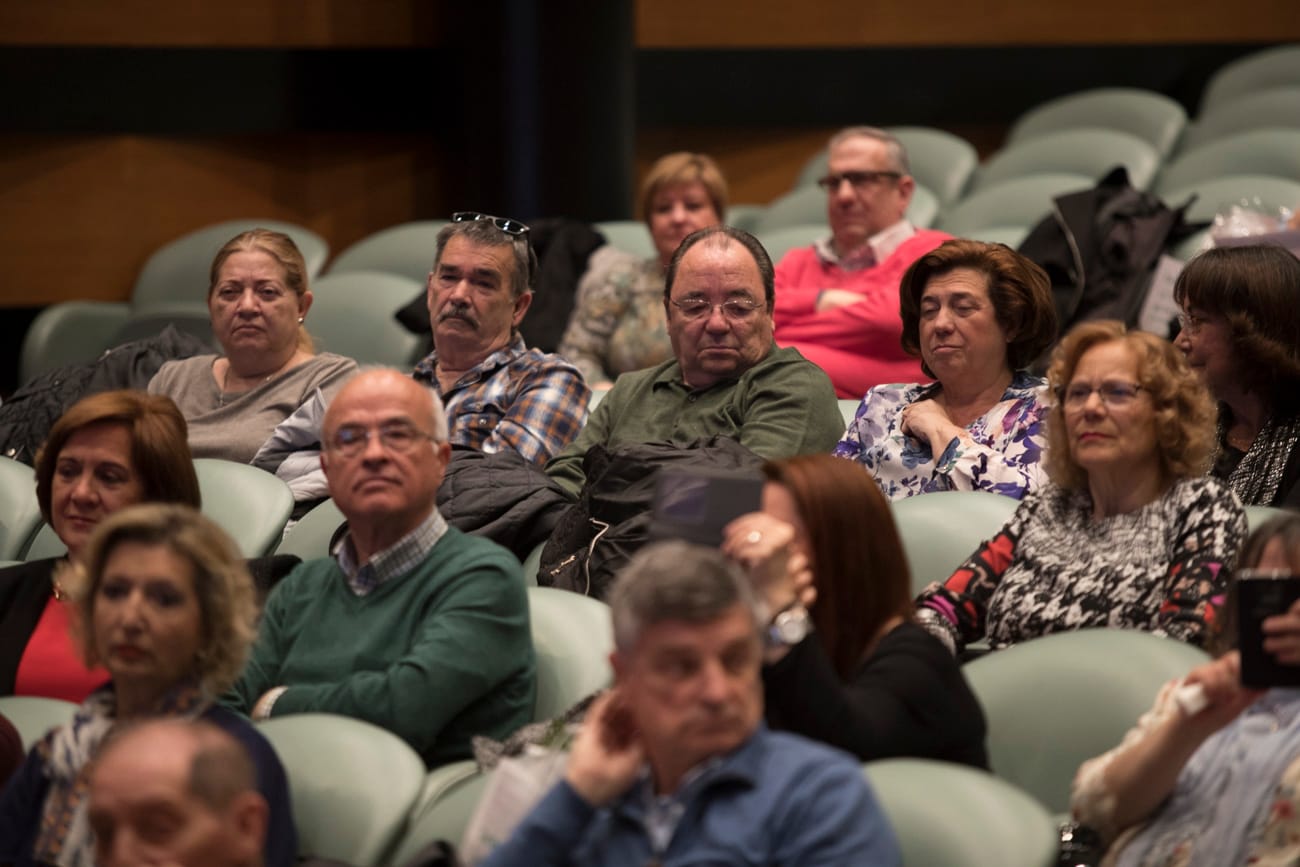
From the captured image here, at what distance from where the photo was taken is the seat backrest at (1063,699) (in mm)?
2426

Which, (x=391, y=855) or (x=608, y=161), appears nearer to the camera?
(x=391, y=855)

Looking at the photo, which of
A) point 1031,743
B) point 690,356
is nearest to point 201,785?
point 1031,743

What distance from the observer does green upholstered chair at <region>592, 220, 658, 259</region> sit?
5870mm

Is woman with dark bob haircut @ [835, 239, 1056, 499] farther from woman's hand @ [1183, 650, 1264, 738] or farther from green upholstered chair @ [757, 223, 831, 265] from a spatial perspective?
green upholstered chair @ [757, 223, 831, 265]

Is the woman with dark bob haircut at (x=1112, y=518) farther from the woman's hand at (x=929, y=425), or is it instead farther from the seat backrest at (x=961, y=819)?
the seat backrest at (x=961, y=819)

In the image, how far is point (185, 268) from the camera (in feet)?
21.1

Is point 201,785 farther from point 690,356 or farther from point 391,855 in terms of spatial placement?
point 690,356

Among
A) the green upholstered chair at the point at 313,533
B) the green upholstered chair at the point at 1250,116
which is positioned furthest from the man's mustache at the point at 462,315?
the green upholstered chair at the point at 1250,116

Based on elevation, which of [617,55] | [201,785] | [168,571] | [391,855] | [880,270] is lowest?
[391,855]

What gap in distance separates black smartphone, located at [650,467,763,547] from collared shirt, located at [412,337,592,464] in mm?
1566

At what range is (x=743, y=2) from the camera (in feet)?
25.0

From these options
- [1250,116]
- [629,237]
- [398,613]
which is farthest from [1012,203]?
[398,613]

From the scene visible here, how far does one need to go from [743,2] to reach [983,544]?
5.06 meters

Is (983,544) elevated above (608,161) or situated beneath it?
situated beneath
